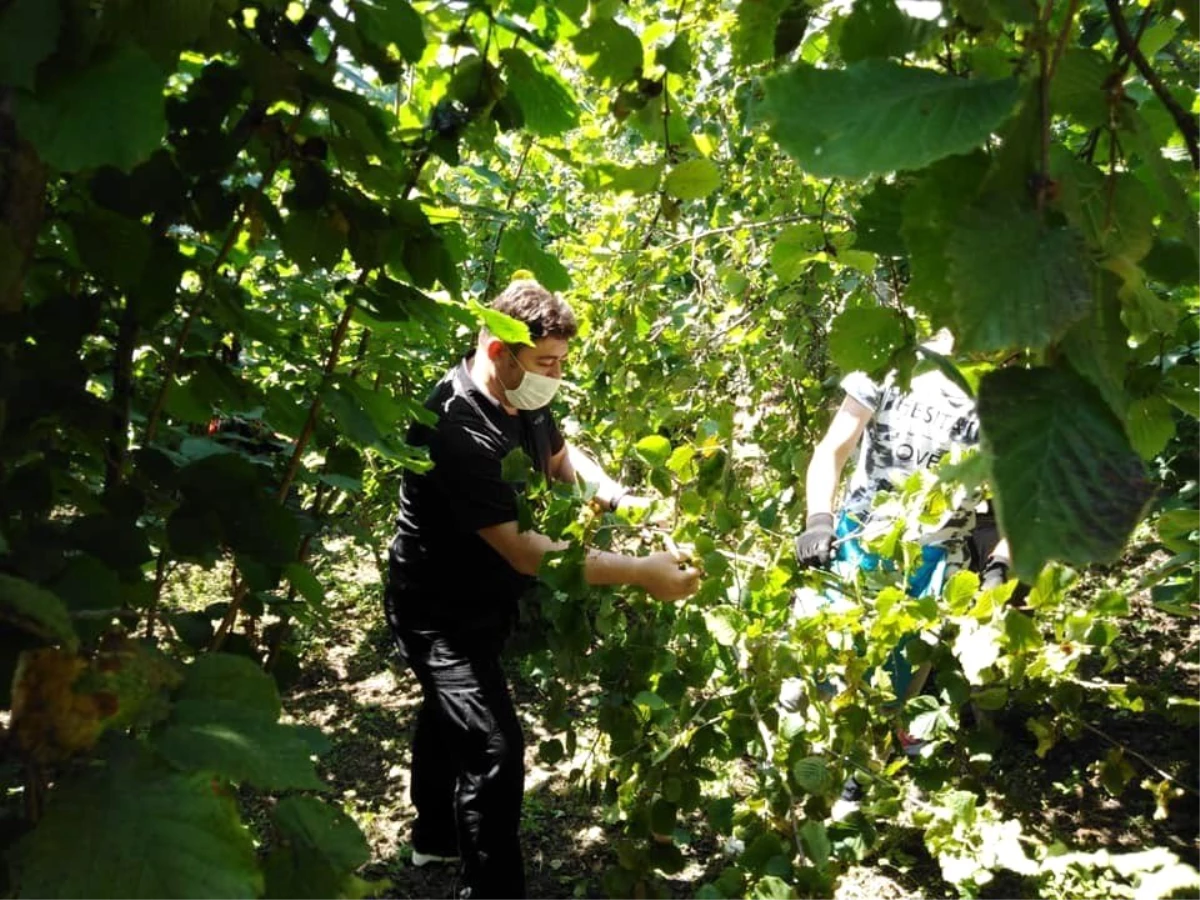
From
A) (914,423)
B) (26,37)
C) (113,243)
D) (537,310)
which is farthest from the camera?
(914,423)

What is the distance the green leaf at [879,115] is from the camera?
1.46ft

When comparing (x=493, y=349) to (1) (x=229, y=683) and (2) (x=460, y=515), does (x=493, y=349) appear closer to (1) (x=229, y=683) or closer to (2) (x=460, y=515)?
(2) (x=460, y=515)

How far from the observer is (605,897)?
9.99ft

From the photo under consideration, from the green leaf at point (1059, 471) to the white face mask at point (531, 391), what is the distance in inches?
87.4

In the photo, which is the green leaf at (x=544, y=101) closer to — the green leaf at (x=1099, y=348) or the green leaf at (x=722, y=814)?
the green leaf at (x=1099, y=348)

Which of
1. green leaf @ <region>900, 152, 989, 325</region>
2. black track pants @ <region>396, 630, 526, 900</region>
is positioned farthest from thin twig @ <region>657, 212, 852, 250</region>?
black track pants @ <region>396, 630, 526, 900</region>

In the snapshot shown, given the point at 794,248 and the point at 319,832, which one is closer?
the point at 319,832

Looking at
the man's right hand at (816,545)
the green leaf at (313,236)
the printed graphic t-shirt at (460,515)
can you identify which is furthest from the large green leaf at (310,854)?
the man's right hand at (816,545)

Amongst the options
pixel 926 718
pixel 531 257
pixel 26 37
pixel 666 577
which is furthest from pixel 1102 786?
pixel 26 37

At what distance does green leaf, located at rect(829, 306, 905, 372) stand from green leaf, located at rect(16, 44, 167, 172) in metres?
0.59

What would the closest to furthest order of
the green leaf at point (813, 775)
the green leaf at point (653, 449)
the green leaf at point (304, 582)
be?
the green leaf at point (304, 582), the green leaf at point (813, 775), the green leaf at point (653, 449)

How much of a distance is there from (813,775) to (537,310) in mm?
1482

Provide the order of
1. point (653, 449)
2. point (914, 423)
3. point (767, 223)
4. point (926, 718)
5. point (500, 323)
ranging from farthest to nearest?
point (914, 423)
point (767, 223)
point (653, 449)
point (926, 718)
point (500, 323)

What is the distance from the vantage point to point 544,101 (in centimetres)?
124
